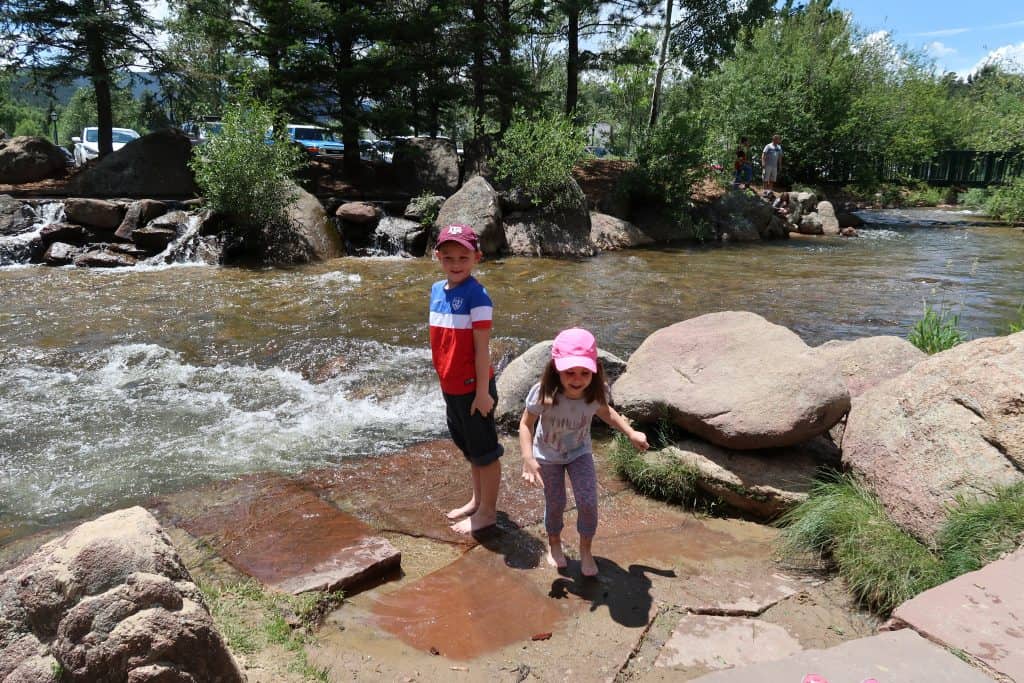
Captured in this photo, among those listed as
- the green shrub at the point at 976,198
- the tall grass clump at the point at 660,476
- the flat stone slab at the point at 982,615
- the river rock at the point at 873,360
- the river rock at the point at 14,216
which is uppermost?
the green shrub at the point at 976,198

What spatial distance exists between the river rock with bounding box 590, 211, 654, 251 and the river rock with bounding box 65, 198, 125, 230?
30.7ft

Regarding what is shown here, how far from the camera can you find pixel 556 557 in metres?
3.58

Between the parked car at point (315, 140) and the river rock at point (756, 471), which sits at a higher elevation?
the parked car at point (315, 140)

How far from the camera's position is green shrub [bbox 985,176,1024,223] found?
20.3 meters

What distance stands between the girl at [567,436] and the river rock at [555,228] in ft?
34.8

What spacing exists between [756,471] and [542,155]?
36.3 ft

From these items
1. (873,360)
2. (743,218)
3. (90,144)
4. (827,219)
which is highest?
(90,144)

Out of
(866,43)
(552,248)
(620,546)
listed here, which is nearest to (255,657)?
(620,546)

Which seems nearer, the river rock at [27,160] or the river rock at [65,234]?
the river rock at [65,234]

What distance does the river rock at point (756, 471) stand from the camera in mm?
4191

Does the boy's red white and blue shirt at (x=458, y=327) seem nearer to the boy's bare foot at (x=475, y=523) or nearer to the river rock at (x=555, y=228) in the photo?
the boy's bare foot at (x=475, y=523)

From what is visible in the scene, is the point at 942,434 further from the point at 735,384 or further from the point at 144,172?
the point at 144,172

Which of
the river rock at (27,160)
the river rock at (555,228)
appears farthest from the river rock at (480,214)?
the river rock at (27,160)

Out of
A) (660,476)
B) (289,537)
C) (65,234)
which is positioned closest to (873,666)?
(660,476)
